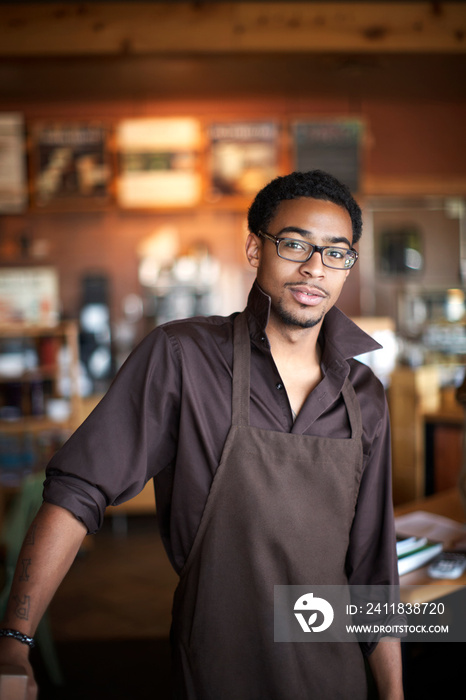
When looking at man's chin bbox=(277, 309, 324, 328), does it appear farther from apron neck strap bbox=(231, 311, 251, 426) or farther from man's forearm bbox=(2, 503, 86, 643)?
man's forearm bbox=(2, 503, 86, 643)

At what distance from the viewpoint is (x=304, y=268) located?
1.31m

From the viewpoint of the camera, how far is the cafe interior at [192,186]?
11.9 feet

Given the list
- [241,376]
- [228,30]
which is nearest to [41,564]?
[241,376]

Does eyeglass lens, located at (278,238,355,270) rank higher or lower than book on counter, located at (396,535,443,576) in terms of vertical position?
higher

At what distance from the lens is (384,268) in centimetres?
527

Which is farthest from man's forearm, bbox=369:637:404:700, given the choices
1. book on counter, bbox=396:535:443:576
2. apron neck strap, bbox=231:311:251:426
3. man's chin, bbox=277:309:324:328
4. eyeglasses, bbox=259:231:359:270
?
eyeglasses, bbox=259:231:359:270

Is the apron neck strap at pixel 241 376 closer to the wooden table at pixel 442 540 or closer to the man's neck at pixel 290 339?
the man's neck at pixel 290 339

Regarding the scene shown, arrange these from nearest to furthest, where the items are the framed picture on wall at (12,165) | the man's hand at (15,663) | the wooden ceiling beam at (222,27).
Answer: the man's hand at (15,663) < the wooden ceiling beam at (222,27) < the framed picture on wall at (12,165)

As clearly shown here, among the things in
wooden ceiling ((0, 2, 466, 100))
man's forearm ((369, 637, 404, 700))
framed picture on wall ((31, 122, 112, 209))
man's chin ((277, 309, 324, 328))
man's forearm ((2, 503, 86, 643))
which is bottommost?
man's forearm ((369, 637, 404, 700))

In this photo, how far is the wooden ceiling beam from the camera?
3.57 metres

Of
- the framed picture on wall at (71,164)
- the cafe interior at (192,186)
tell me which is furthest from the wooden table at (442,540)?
the framed picture on wall at (71,164)

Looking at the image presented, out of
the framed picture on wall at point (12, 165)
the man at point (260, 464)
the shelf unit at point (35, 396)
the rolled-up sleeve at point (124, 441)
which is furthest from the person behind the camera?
the framed picture on wall at point (12, 165)

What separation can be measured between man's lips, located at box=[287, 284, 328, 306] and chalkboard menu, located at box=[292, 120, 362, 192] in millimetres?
3841

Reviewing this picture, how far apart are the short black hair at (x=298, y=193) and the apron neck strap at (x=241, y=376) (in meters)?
0.24
